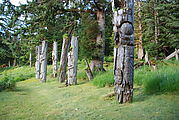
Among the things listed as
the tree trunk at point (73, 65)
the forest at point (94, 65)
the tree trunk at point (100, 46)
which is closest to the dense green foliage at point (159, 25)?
Result: the forest at point (94, 65)

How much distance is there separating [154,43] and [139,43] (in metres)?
2.98

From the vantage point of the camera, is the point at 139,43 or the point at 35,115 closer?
the point at 35,115

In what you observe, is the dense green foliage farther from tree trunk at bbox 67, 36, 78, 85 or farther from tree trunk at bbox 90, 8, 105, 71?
tree trunk at bbox 67, 36, 78, 85

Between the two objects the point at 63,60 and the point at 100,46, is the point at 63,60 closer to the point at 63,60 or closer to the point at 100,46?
the point at 63,60

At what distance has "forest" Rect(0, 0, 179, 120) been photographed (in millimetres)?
3543

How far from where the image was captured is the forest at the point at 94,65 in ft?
11.6

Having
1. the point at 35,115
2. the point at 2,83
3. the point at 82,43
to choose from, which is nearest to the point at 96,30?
the point at 82,43

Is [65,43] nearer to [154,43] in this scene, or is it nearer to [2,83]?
[2,83]

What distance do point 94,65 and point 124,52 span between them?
241 inches

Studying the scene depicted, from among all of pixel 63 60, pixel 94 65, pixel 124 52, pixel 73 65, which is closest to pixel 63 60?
pixel 63 60

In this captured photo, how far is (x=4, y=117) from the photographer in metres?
3.41

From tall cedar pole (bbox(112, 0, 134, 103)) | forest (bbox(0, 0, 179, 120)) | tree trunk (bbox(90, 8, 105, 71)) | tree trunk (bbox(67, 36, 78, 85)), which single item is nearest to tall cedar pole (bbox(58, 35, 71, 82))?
forest (bbox(0, 0, 179, 120))

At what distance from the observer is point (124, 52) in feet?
12.7

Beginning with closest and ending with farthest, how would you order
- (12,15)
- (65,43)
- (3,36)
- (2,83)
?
(2,83), (12,15), (65,43), (3,36)
